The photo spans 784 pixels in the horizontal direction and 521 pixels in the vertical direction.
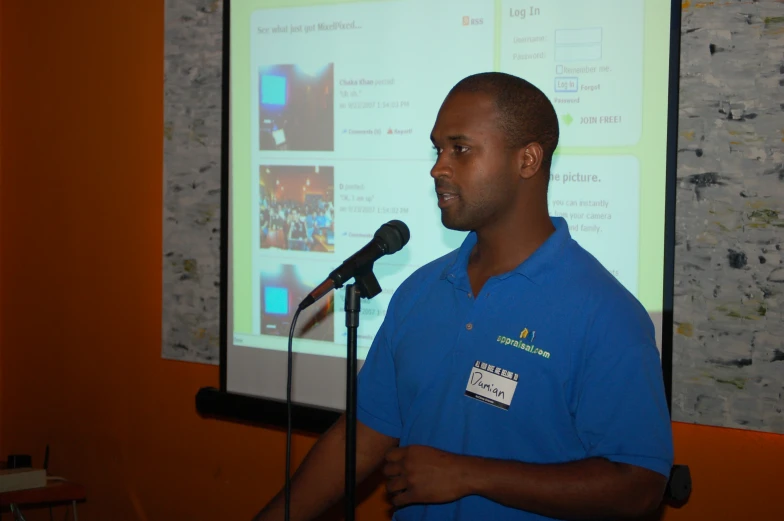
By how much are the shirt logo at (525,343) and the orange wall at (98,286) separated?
1.59 meters

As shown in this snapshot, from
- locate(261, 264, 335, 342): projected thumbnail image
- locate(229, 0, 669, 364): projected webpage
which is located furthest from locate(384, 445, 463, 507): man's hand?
locate(261, 264, 335, 342): projected thumbnail image

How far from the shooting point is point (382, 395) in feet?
5.55

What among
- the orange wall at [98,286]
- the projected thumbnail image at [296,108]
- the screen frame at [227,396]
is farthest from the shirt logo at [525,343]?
the orange wall at [98,286]

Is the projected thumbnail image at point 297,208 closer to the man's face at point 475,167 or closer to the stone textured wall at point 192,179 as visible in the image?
the stone textured wall at point 192,179

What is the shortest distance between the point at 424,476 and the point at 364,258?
413 millimetres

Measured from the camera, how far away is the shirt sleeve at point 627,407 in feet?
4.26

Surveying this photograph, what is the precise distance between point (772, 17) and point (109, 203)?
8.63 feet

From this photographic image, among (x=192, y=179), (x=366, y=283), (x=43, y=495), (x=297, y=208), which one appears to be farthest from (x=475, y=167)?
(x=43, y=495)

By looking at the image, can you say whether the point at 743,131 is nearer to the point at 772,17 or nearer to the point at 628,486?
the point at 772,17

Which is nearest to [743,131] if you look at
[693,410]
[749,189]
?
[749,189]

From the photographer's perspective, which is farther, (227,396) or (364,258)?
(227,396)

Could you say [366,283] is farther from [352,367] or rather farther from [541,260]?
[541,260]

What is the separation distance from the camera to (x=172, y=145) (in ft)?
10.2

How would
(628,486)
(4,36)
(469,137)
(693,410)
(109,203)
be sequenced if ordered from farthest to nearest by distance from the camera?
(4,36) → (109,203) → (693,410) → (469,137) → (628,486)
